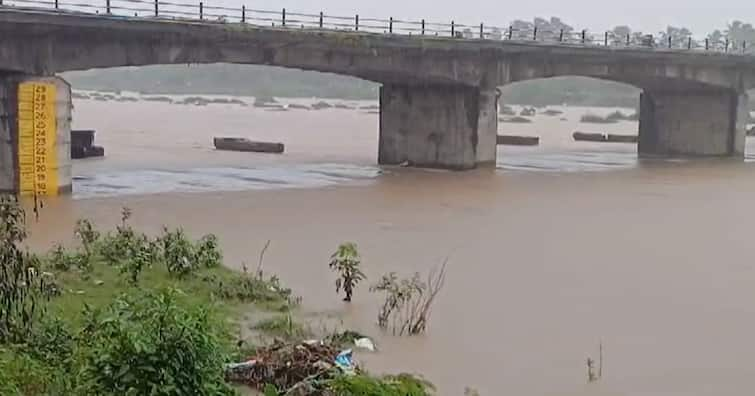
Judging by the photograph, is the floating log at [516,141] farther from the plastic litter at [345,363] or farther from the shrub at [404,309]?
the plastic litter at [345,363]

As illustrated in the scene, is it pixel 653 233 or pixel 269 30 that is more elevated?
pixel 269 30

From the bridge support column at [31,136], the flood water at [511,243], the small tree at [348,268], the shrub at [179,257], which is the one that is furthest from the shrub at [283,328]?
the bridge support column at [31,136]

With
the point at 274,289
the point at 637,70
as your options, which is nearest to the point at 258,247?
the point at 274,289

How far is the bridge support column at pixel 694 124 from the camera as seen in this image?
166ft

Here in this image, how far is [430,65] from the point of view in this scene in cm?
3772

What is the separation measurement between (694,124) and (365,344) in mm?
42272

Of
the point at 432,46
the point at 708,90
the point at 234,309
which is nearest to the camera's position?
the point at 234,309

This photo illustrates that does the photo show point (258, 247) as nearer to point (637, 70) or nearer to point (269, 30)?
point (269, 30)

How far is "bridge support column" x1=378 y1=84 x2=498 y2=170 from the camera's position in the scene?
127 feet

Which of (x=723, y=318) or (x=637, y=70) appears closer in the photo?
(x=723, y=318)

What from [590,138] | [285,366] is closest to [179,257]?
[285,366]

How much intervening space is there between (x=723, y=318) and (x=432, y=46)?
2368 cm

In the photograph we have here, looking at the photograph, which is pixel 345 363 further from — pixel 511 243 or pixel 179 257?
pixel 511 243

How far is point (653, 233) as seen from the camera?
23.5 metres
